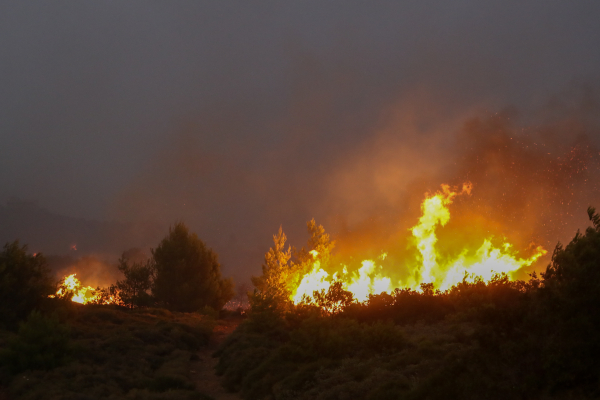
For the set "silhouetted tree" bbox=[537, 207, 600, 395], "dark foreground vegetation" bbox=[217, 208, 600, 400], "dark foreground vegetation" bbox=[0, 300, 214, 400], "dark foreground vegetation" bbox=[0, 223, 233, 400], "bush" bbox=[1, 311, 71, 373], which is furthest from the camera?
"bush" bbox=[1, 311, 71, 373]

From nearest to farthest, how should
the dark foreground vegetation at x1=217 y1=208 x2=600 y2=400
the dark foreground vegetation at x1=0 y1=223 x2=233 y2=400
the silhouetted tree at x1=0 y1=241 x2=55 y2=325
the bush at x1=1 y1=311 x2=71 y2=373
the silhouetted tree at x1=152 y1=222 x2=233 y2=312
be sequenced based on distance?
the dark foreground vegetation at x1=217 y1=208 x2=600 y2=400 < the dark foreground vegetation at x1=0 y1=223 x2=233 y2=400 < the bush at x1=1 y1=311 x2=71 y2=373 < the silhouetted tree at x1=0 y1=241 x2=55 y2=325 < the silhouetted tree at x1=152 y1=222 x2=233 y2=312

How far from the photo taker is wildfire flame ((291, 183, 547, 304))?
24.3m

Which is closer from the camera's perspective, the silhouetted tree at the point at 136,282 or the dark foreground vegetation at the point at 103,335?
the dark foreground vegetation at the point at 103,335

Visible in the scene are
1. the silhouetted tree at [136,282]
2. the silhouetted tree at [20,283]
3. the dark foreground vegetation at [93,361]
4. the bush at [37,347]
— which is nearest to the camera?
the dark foreground vegetation at [93,361]

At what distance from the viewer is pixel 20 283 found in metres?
23.7

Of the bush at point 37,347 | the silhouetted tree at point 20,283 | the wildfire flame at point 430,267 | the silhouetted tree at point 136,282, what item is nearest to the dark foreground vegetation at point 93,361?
the bush at point 37,347

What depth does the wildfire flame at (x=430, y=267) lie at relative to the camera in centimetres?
2430

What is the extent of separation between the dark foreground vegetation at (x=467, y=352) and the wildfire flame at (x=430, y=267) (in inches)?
223

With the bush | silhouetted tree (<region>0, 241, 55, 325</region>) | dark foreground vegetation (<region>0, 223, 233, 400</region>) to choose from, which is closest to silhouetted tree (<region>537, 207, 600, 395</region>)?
dark foreground vegetation (<region>0, 223, 233, 400</region>)

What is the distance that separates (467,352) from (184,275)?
35.1 meters

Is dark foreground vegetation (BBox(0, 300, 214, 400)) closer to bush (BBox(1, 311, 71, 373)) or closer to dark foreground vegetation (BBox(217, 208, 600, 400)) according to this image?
bush (BBox(1, 311, 71, 373))

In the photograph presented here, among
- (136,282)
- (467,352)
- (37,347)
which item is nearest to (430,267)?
(467,352)

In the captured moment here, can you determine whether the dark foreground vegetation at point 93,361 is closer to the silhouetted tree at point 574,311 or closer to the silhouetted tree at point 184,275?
the silhouetted tree at point 574,311

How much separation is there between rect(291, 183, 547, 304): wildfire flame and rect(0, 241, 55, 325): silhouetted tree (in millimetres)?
15536
